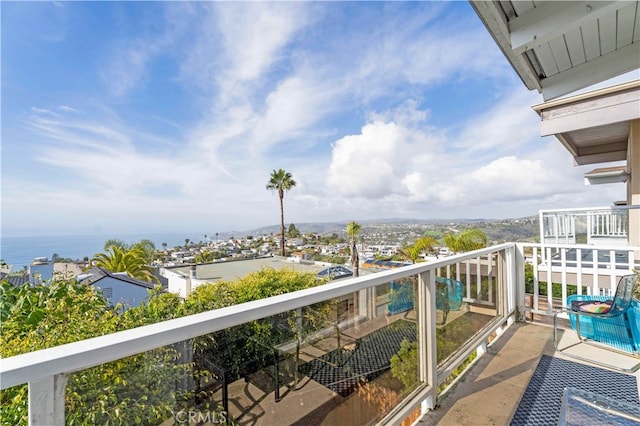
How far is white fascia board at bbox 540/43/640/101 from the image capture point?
6.95 ft

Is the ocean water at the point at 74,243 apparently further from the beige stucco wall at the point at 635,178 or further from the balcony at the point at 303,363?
the beige stucco wall at the point at 635,178

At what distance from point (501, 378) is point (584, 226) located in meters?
4.58

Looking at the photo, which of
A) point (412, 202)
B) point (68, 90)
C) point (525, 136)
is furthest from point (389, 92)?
Answer: point (68, 90)

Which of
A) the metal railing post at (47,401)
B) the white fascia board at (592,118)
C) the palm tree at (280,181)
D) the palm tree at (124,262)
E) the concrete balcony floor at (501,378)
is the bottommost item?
the palm tree at (124,262)

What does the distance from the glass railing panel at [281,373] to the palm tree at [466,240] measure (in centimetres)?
1415

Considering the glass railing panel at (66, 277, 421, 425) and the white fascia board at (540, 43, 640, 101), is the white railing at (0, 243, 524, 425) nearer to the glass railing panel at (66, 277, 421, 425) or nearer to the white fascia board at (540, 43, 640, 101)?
the glass railing panel at (66, 277, 421, 425)

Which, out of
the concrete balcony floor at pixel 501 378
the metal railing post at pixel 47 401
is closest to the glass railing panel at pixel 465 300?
the concrete balcony floor at pixel 501 378

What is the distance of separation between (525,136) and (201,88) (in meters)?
23.7

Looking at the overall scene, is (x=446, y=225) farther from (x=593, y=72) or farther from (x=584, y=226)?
(x=593, y=72)

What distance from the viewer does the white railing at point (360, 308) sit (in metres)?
0.74

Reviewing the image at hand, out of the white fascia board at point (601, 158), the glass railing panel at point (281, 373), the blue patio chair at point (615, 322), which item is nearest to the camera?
the glass railing panel at point (281, 373)

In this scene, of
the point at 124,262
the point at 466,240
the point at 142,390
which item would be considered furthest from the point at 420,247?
the point at 124,262

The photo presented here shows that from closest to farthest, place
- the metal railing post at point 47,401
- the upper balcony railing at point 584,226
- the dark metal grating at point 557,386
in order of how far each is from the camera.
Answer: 1. the metal railing post at point 47,401
2. the dark metal grating at point 557,386
3. the upper balcony railing at point 584,226

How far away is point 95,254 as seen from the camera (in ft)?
72.3
